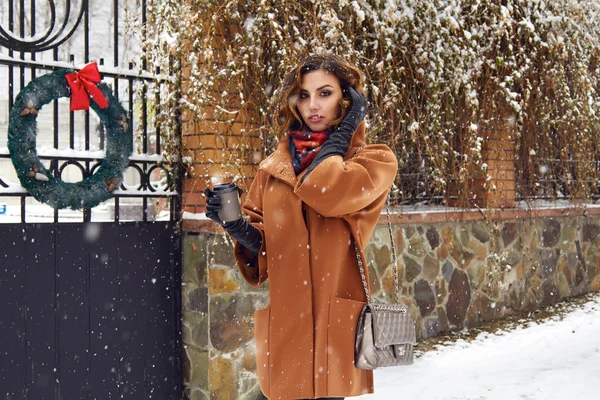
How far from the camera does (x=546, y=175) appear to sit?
719cm

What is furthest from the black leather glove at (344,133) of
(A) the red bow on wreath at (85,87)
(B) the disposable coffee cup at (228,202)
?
(A) the red bow on wreath at (85,87)

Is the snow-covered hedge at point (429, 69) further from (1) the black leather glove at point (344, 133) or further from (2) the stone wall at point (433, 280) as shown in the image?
(1) the black leather glove at point (344, 133)

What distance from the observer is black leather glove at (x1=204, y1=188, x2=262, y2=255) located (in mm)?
2123

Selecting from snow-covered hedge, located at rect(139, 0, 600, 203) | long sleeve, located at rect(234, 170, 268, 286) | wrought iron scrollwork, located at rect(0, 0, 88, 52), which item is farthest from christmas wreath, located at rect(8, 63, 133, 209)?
long sleeve, located at rect(234, 170, 268, 286)

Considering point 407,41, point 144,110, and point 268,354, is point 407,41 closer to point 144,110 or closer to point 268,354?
point 144,110

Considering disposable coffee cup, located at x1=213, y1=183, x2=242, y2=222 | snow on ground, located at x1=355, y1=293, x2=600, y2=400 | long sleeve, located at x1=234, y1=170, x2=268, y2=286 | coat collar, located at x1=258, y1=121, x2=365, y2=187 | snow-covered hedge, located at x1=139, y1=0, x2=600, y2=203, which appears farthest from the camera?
snow on ground, located at x1=355, y1=293, x2=600, y2=400

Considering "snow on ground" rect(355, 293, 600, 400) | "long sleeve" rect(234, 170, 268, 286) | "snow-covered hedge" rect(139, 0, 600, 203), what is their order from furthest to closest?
1. "snow on ground" rect(355, 293, 600, 400)
2. "snow-covered hedge" rect(139, 0, 600, 203)
3. "long sleeve" rect(234, 170, 268, 286)

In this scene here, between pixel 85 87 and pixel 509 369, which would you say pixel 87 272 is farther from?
pixel 509 369

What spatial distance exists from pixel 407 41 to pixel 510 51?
1.27 meters

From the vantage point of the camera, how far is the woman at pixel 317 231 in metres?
2.18

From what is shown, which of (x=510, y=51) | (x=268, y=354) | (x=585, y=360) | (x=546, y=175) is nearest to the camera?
(x=268, y=354)

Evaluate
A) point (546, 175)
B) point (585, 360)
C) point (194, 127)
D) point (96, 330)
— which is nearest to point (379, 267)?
point (585, 360)

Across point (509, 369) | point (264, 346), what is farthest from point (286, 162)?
point (509, 369)

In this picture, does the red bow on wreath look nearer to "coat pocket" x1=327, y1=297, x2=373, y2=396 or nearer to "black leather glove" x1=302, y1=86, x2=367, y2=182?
"black leather glove" x1=302, y1=86, x2=367, y2=182
